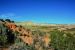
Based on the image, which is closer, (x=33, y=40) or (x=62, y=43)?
(x=33, y=40)

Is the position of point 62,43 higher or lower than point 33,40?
lower

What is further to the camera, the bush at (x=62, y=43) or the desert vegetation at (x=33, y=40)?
the bush at (x=62, y=43)

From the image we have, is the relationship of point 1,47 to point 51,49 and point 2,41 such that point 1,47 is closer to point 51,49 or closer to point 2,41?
point 2,41

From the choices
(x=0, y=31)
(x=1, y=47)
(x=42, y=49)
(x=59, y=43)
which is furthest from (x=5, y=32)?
(x=59, y=43)

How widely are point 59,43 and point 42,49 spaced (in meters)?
8.27

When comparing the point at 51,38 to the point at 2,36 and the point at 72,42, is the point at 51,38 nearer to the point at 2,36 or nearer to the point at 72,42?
the point at 72,42

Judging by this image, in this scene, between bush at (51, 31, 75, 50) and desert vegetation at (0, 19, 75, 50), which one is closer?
desert vegetation at (0, 19, 75, 50)

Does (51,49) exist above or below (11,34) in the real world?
below

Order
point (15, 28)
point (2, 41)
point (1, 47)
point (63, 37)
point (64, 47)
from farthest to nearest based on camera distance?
point (15, 28) < point (63, 37) < point (64, 47) < point (2, 41) < point (1, 47)

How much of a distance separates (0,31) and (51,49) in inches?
383

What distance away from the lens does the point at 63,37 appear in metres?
42.8

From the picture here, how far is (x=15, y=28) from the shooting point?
151ft

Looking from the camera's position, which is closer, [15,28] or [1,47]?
[1,47]

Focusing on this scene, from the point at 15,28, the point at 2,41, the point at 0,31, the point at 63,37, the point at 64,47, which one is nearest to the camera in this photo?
the point at 2,41
